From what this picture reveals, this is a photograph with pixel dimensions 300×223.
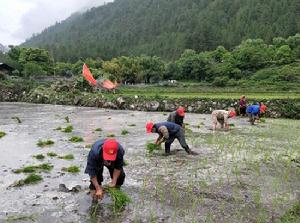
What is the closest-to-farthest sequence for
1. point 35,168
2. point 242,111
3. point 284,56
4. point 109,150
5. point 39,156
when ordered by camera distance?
1. point 109,150
2. point 35,168
3. point 39,156
4. point 242,111
5. point 284,56

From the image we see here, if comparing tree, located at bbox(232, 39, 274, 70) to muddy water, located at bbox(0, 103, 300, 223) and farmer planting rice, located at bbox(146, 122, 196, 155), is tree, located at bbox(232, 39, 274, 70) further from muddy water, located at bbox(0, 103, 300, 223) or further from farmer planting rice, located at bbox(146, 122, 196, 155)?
farmer planting rice, located at bbox(146, 122, 196, 155)

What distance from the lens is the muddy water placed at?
400 inches

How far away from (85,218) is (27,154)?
348 inches

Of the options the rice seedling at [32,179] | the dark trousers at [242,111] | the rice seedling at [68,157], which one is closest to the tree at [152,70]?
the dark trousers at [242,111]

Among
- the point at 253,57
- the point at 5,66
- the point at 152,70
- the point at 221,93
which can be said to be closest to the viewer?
the point at 221,93

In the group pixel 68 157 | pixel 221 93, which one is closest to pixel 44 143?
pixel 68 157

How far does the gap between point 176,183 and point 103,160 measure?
3334mm

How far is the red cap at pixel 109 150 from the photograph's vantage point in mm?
9789

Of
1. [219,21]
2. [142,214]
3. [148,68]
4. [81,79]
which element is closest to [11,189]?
[142,214]

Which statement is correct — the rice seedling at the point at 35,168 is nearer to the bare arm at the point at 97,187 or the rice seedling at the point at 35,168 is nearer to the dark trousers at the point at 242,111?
the bare arm at the point at 97,187

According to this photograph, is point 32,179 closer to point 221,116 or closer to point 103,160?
point 103,160

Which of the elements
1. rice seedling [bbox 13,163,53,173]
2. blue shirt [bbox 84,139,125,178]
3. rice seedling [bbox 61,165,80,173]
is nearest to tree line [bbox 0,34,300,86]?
rice seedling [bbox 13,163,53,173]

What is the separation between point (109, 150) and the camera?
980 cm

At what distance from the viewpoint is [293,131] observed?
26141 mm
